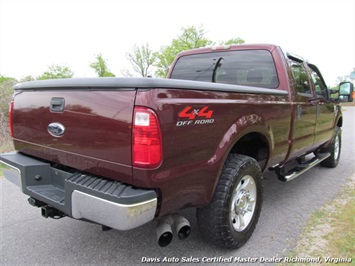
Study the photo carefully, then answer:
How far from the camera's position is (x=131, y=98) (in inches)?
70.1

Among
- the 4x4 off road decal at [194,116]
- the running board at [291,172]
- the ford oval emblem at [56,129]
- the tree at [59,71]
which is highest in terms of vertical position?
the tree at [59,71]

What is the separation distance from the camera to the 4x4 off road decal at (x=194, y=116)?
189 cm

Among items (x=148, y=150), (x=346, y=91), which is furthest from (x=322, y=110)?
(x=148, y=150)

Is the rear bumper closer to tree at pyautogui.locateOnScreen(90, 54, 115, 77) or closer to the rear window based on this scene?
the rear window

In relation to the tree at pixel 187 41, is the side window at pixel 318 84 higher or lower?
lower

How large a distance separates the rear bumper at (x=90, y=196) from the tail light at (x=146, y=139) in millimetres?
208

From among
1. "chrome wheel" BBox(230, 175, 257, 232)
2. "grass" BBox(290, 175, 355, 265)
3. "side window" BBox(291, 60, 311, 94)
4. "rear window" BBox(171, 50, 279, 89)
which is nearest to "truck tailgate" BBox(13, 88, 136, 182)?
"chrome wheel" BBox(230, 175, 257, 232)

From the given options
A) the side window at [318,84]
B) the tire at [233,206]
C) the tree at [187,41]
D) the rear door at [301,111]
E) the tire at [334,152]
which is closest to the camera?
the tire at [233,206]

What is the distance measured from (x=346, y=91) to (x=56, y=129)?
5054 millimetres

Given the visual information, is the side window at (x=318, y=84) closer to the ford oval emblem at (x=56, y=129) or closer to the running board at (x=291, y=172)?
the running board at (x=291, y=172)

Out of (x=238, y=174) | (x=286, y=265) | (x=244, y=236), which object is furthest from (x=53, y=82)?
(x=286, y=265)

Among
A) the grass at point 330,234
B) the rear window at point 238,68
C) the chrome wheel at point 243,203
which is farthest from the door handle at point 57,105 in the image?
the grass at point 330,234

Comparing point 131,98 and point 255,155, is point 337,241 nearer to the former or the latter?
point 255,155

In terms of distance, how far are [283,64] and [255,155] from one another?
3.90 feet
